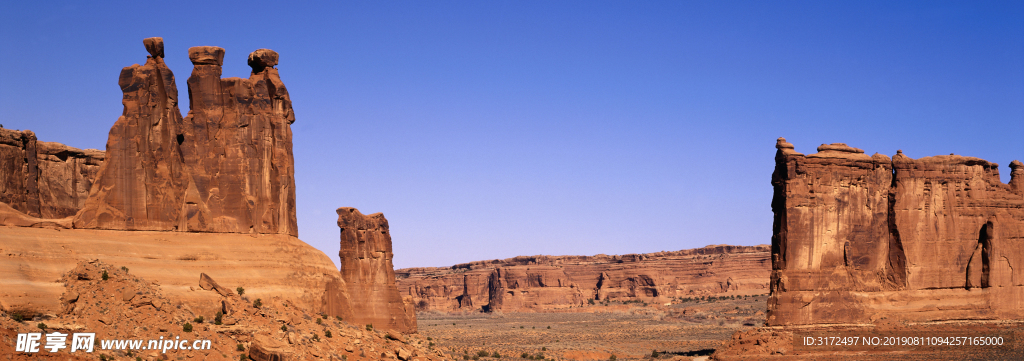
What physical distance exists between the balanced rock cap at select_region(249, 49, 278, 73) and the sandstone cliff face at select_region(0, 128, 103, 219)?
9461mm

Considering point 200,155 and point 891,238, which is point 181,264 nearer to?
point 200,155

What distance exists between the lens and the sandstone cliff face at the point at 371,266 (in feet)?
143

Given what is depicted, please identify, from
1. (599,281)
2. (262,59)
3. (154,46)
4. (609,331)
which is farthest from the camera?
(599,281)

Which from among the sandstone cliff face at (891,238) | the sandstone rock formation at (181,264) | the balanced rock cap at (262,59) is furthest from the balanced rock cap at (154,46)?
the sandstone cliff face at (891,238)

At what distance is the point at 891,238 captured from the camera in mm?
50938

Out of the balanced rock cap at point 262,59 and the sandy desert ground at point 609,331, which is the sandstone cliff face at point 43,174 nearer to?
the balanced rock cap at point 262,59

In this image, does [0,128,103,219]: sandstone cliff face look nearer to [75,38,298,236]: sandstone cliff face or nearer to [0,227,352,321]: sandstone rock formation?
[75,38,298,236]: sandstone cliff face

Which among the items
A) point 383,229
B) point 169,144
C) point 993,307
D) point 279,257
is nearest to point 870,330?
point 993,307

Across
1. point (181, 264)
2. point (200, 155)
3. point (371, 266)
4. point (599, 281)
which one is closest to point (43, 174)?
point (200, 155)

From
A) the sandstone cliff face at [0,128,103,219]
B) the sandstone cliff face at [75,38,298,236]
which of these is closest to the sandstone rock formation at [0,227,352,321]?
the sandstone cliff face at [75,38,298,236]

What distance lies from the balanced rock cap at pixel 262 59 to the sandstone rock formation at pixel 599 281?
316 ft

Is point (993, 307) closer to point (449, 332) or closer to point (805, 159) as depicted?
point (805, 159)

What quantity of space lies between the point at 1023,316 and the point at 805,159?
14.8m

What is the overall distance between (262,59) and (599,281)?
4108 inches
